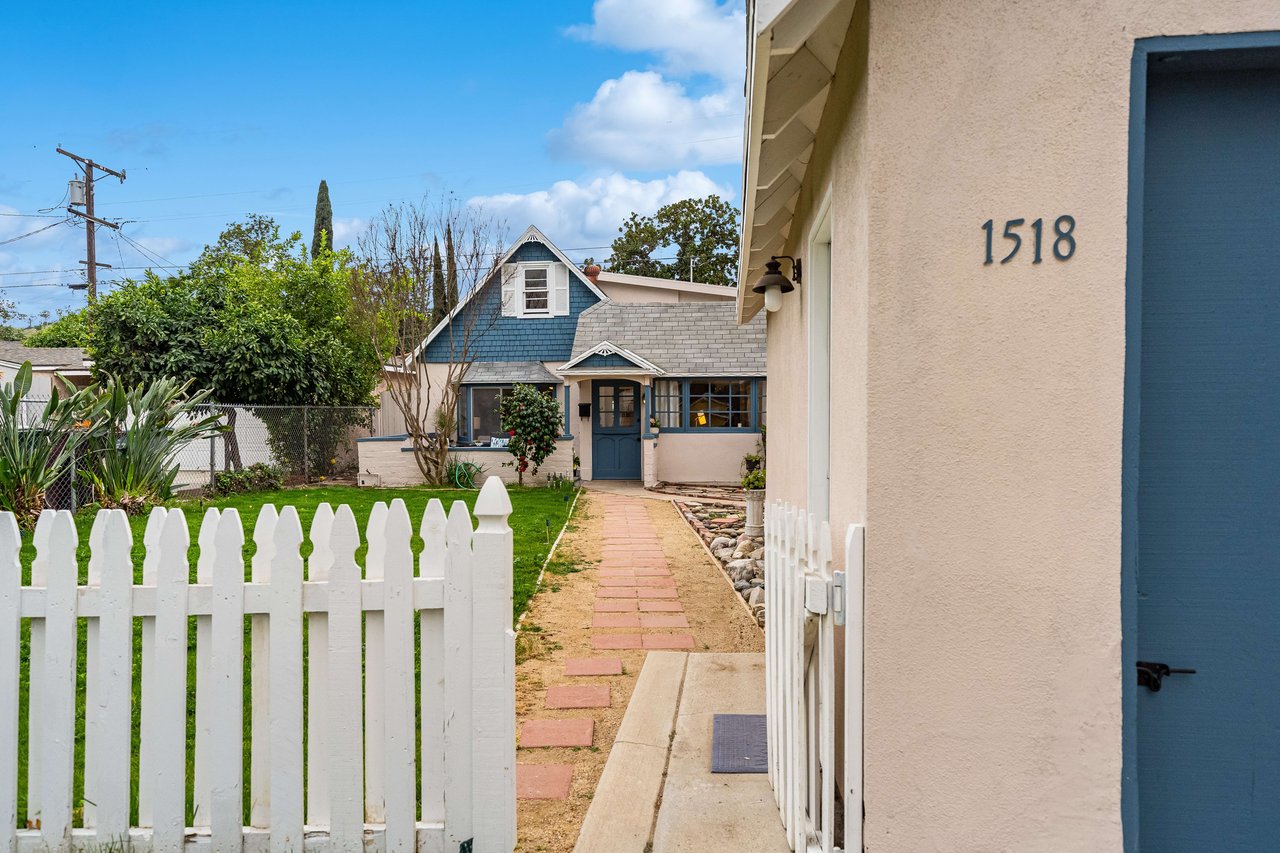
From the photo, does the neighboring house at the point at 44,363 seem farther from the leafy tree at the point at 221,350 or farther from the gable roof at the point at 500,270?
the gable roof at the point at 500,270

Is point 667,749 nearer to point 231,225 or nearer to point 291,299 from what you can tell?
point 291,299

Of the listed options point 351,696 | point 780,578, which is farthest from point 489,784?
point 780,578

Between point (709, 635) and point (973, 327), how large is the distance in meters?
3.77

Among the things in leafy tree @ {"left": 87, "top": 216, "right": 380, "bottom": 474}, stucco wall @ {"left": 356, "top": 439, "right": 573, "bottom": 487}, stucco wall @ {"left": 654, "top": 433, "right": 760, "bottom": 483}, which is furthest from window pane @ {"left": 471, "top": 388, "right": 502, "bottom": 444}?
stucco wall @ {"left": 654, "top": 433, "right": 760, "bottom": 483}

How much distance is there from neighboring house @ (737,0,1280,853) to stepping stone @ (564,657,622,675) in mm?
2652

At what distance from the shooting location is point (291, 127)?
35938 mm

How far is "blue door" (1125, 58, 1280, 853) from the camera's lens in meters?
2.14

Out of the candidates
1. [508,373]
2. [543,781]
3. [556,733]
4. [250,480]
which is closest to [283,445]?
[250,480]

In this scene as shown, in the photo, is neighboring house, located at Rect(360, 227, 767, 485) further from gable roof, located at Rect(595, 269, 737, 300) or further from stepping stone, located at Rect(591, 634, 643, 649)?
stepping stone, located at Rect(591, 634, 643, 649)

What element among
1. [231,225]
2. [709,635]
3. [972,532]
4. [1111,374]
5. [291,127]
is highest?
[291,127]

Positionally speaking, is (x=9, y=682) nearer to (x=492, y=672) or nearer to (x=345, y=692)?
(x=345, y=692)

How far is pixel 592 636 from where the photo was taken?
17.8 feet

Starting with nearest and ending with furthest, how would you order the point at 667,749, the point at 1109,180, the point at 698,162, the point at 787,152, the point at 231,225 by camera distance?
the point at 1109,180 → the point at 667,749 → the point at 787,152 → the point at 231,225 → the point at 698,162

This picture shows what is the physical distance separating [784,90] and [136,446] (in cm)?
991
